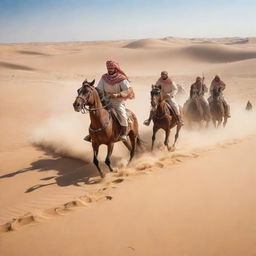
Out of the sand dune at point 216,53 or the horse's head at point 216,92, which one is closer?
the horse's head at point 216,92

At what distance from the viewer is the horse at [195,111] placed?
44.4 ft

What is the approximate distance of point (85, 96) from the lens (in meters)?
7.63

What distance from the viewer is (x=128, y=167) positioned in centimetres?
921

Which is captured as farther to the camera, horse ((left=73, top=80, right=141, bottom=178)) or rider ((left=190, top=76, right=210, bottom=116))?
rider ((left=190, top=76, right=210, bottom=116))

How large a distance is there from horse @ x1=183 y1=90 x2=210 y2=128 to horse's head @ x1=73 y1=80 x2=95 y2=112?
21.7 ft

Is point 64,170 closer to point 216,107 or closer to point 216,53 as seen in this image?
point 216,107

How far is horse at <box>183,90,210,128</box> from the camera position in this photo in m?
13.5

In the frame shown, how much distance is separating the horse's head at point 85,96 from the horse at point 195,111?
6607mm

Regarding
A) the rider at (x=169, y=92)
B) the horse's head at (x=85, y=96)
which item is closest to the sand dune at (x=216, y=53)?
the rider at (x=169, y=92)

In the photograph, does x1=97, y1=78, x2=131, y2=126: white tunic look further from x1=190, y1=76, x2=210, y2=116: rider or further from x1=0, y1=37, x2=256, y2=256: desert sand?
x1=190, y1=76, x2=210, y2=116: rider

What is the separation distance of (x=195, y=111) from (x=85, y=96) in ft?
23.1

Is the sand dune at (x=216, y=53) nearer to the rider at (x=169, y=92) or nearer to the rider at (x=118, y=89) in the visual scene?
the rider at (x=169, y=92)

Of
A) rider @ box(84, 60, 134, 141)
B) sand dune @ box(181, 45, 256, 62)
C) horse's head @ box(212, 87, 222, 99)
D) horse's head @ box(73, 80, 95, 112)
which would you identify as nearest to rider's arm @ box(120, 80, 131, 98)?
rider @ box(84, 60, 134, 141)

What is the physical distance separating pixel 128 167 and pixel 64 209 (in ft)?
11.2
